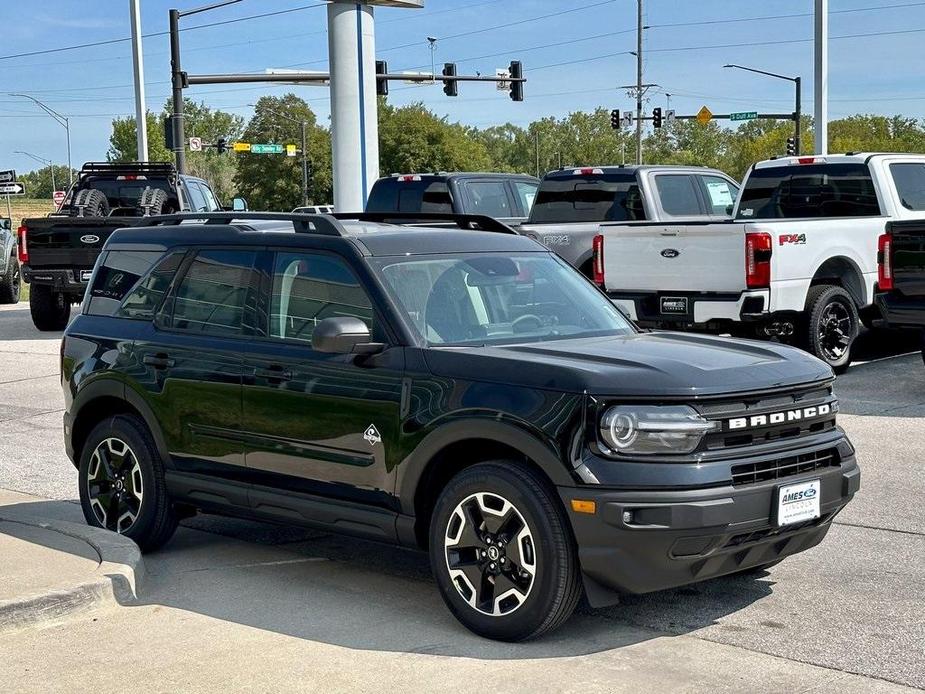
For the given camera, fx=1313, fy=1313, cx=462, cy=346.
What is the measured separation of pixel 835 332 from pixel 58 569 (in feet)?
30.4

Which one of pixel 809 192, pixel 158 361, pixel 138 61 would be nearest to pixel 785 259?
pixel 809 192

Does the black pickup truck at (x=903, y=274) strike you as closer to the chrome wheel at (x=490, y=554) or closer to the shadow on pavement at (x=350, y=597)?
the shadow on pavement at (x=350, y=597)

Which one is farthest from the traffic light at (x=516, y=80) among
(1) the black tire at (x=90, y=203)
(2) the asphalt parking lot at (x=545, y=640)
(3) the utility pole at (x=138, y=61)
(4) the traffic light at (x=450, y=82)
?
(2) the asphalt parking lot at (x=545, y=640)

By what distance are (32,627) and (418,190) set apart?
45.2 ft

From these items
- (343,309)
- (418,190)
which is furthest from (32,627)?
(418,190)

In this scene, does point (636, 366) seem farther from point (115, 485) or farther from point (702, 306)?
point (702, 306)

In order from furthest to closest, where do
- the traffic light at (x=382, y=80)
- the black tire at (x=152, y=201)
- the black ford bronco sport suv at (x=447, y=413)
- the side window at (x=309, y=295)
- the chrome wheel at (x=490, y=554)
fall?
1. the traffic light at (x=382, y=80)
2. the black tire at (x=152, y=201)
3. the side window at (x=309, y=295)
4. the chrome wheel at (x=490, y=554)
5. the black ford bronco sport suv at (x=447, y=413)

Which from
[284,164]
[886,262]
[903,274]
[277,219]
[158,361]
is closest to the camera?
[277,219]

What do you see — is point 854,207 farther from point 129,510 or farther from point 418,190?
point 129,510

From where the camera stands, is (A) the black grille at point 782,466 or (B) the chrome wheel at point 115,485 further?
(B) the chrome wheel at point 115,485

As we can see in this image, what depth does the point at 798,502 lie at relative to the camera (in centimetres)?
545

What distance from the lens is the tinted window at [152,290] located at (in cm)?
716

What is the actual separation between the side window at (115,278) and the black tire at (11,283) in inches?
794

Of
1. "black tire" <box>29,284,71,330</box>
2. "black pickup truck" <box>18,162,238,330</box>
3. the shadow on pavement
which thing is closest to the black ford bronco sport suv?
the shadow on pavement
